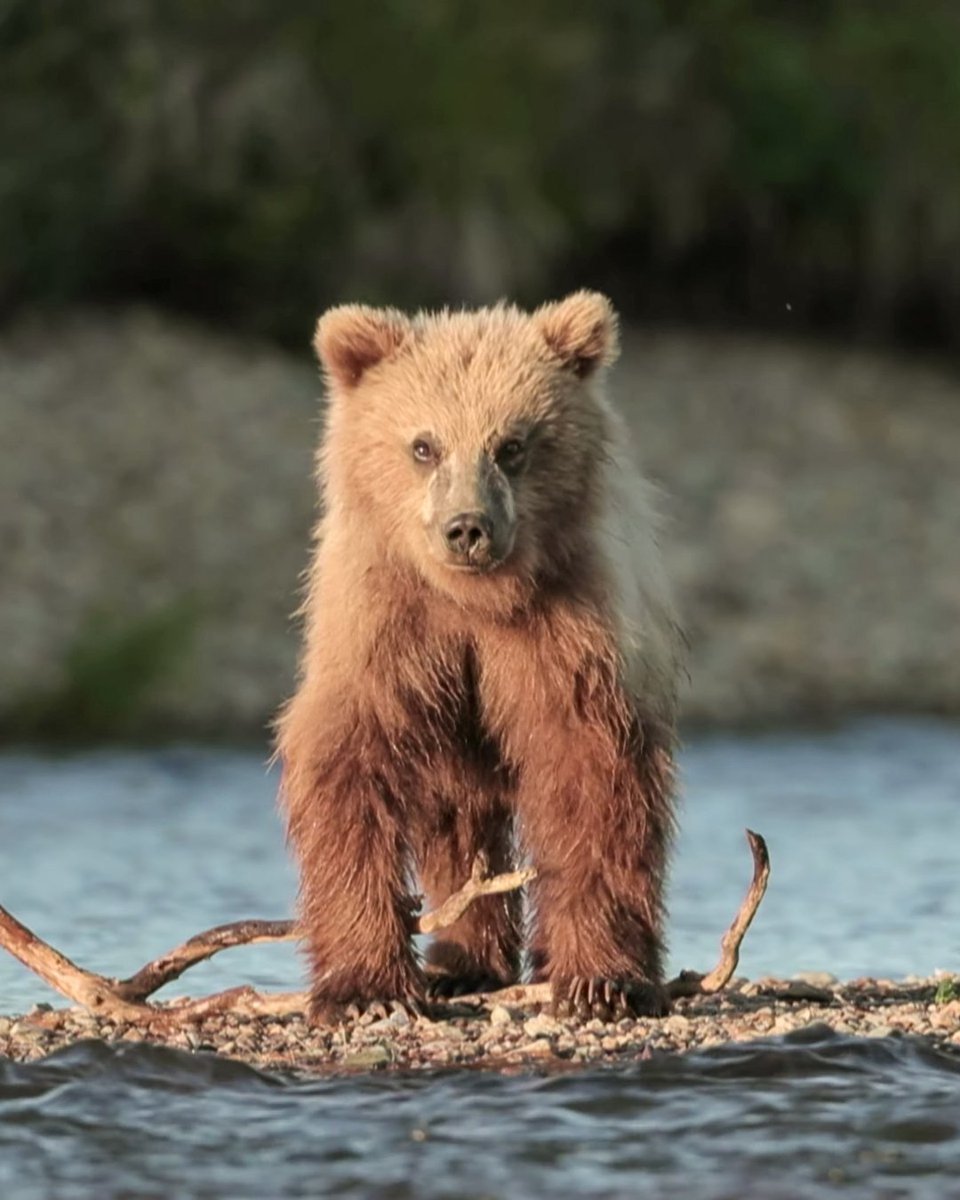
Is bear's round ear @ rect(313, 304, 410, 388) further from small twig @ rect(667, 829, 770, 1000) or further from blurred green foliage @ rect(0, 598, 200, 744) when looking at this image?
blurred green foliage @ rect(0, 598, 200, 744)

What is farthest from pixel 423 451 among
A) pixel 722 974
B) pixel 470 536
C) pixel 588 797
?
pixel 722 974

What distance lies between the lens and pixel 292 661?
14906mm

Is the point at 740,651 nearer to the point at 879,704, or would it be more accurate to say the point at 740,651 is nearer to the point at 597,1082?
the point at 879,704

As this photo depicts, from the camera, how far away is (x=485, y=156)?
18234mm

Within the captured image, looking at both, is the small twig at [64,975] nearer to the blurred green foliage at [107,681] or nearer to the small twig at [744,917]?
the small twig at [744,917]

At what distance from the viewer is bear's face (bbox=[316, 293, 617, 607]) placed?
6.30 meters

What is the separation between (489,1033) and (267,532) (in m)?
9.66

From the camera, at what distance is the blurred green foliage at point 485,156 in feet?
57.5

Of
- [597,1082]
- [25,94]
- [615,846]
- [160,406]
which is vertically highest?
[25,94]

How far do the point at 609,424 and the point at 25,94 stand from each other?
11.3 meters

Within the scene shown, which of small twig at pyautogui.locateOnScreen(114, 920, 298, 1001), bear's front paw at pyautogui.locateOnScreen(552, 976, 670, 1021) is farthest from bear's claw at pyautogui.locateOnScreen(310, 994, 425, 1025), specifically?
bear's front paw at pyautogui.locateOnScreen(552, 976, 670, 1021)

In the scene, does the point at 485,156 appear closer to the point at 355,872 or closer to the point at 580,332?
the point at 580,332

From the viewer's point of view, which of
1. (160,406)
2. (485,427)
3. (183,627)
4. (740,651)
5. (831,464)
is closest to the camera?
(485,427)

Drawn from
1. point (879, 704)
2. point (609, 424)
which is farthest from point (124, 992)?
point (879, 704)
